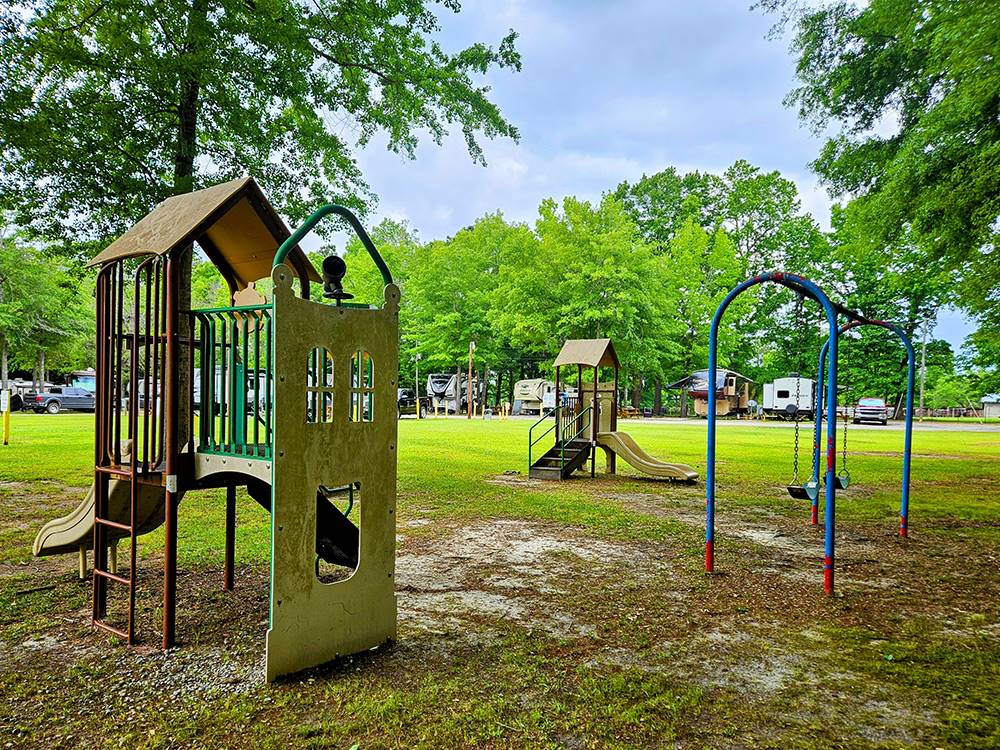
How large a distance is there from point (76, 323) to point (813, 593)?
4045 cm

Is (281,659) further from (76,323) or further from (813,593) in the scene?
(76,323)

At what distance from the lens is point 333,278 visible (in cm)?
411

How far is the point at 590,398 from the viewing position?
13.1 meters

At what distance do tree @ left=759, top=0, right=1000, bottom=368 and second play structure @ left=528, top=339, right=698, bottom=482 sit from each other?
5372mm

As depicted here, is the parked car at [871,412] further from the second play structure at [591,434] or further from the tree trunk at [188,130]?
the tree trunk at [188,130]

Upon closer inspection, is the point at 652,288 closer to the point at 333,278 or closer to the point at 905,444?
the point at 905,444

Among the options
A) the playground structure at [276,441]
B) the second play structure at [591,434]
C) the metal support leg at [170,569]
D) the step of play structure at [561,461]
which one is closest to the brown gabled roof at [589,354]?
the second play structure at [591,434]

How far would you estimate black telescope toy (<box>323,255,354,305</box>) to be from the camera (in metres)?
4.01

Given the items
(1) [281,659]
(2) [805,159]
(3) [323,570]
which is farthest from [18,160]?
(2) [805,159]

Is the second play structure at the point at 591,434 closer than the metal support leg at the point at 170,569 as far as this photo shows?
No

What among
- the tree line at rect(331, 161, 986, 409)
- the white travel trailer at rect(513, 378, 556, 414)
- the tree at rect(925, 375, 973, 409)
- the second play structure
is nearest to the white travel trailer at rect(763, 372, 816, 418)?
the tree line at rect(331, 161, 986, 409)

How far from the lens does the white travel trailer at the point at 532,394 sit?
41.3m

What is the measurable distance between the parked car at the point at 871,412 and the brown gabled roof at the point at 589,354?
88.9ft

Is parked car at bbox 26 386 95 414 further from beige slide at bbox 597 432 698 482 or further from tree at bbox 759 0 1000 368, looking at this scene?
tree at bbox 759 0 1000 368
